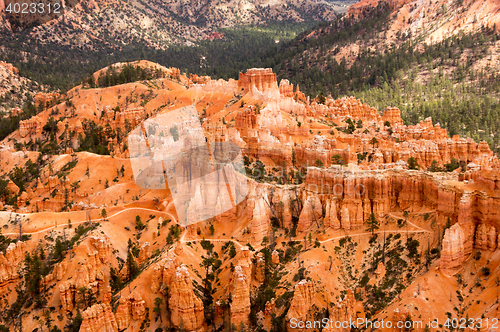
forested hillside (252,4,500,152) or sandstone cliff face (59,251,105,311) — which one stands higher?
forested hillside (252,4,500,152)

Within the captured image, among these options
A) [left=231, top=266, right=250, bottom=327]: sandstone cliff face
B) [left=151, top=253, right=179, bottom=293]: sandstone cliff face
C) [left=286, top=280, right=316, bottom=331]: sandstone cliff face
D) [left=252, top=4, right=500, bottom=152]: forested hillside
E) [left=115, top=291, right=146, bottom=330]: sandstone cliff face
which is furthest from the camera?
[left=252, top=4, right=500, bottom=152]: forested hillside

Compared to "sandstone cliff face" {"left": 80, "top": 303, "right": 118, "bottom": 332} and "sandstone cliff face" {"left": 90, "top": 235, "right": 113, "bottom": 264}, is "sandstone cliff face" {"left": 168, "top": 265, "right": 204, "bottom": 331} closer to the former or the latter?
"sandstone cliff face" {"left": 80, "top": 303, "right": 118, "bottom": 332}

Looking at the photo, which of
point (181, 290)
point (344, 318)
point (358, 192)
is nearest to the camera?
point (344, 318)

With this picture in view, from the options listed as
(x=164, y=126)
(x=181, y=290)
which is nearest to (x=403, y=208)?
(x=181, y=290)

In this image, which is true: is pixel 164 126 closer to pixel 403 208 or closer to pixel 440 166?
pixel 440 166

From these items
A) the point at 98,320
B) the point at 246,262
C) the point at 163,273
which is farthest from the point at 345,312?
the point at 98,320

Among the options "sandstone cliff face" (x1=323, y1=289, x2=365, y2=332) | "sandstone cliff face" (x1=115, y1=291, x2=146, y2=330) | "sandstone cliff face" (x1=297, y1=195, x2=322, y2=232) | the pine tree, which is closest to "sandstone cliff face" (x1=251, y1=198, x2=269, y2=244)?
"sandstone cliff face" (x1=297, y1=195, x2=322, y2=232)

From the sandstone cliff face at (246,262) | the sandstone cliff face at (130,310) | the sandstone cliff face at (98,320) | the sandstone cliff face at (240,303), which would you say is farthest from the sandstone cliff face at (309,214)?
the sandstone cliff face at (98,320)
